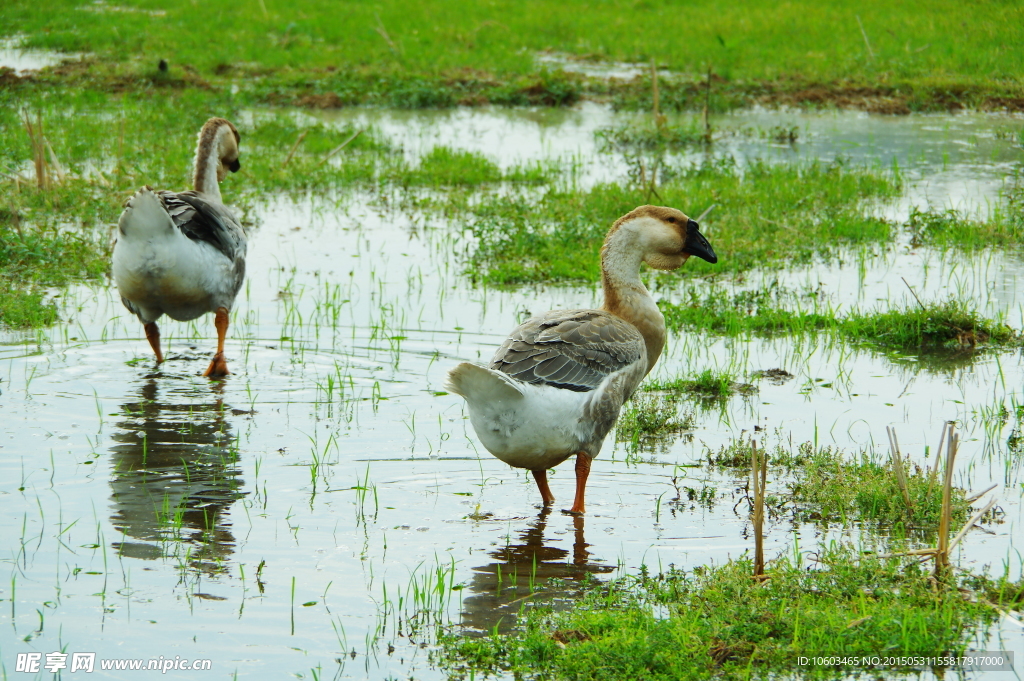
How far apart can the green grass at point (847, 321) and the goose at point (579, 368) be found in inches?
83.4

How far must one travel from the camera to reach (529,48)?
71.4ft

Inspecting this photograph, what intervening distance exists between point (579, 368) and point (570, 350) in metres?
0.11

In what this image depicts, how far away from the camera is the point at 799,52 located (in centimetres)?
2011

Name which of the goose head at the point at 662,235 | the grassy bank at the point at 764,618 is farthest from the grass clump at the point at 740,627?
the goose head at the point at 662,235

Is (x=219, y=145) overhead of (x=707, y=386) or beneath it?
overhead

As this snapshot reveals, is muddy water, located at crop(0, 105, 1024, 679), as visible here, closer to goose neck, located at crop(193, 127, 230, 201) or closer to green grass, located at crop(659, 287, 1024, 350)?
green grass, located at crop(659, 287, 1024, 350)

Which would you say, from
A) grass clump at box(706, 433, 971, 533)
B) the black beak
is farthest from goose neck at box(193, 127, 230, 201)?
grass clump at box(706, 433, 971, 533)

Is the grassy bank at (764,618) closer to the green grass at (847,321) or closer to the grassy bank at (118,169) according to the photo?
the green grass at (847,321)

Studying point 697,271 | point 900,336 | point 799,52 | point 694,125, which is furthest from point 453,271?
point 799,52

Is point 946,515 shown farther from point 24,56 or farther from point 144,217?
point 24,56

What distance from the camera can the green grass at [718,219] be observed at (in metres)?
9.83

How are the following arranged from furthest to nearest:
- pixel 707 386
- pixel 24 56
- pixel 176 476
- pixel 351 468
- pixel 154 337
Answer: pixel 24 56
pixel 154 337
pixel 707 386
pixel 351 468
pixel 176 476

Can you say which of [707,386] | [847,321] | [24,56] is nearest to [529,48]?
[24,56]

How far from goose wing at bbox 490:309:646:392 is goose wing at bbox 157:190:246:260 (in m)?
3.07
